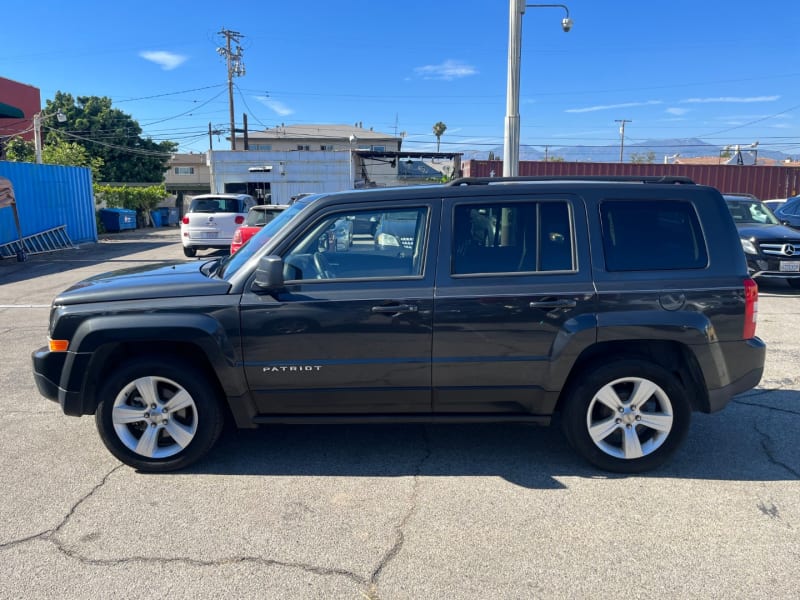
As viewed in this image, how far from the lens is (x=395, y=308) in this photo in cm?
343

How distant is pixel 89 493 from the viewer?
3422 mm

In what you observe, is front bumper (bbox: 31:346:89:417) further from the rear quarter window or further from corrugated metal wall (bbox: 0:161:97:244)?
corrugated metal wall (bbox: 0:161:97:244)

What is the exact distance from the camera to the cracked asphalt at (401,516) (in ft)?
8.61

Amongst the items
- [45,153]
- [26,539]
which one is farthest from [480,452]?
[45,153]

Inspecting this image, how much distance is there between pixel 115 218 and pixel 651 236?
2846cm

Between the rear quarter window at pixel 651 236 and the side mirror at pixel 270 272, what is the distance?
1999 mm

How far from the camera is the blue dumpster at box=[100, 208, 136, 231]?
1068 inches

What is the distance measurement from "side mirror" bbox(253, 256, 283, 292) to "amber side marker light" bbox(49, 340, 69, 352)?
1.31 metres

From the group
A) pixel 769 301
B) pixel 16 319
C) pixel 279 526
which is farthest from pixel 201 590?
pixel 769 301

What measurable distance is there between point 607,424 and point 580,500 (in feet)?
1.76

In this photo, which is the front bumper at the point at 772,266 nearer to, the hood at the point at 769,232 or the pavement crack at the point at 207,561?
the hood at the point at 769,232

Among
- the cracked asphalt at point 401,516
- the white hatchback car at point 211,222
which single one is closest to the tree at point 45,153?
the white hatchback car at point 211,222

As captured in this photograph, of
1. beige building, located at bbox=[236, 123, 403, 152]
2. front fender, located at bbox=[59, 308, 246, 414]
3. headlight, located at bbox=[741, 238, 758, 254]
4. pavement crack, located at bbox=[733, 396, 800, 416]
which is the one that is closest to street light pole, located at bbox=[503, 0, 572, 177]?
headlight, located at bbox=[741, 238, 758, 254]

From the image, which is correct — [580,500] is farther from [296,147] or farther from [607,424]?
[296,147]
